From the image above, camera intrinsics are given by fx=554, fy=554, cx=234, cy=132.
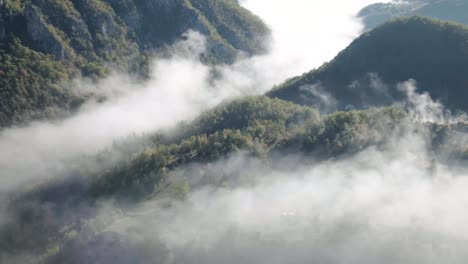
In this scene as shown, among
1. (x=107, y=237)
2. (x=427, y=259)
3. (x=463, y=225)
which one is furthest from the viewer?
(x=107, y=237)

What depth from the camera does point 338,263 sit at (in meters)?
158

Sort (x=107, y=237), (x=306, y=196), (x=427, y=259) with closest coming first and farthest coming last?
(x=427, y=259) < (x=107, y=237) < (x=306, y=196)

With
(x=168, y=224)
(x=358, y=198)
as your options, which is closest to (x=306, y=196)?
(x=358, y=198)

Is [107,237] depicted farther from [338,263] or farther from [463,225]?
[463,225]

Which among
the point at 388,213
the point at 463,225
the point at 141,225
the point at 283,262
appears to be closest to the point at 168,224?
the point at 141,225

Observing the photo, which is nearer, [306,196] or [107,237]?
[107,237]

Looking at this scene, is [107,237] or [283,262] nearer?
[283,262]

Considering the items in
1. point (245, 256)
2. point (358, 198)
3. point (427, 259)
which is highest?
point (358, 198)

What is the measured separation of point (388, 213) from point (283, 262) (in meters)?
39.1

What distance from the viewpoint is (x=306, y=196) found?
197250 mm

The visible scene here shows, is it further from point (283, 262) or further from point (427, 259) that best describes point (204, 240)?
point (427, 259)

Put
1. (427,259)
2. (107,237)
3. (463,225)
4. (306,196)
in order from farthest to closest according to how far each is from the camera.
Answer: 1. (306,196)
2. (107,237)
3. (463,225)
4. (427,259)

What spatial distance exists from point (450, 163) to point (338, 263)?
67.2 meters

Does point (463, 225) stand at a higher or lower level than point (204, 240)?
lower
